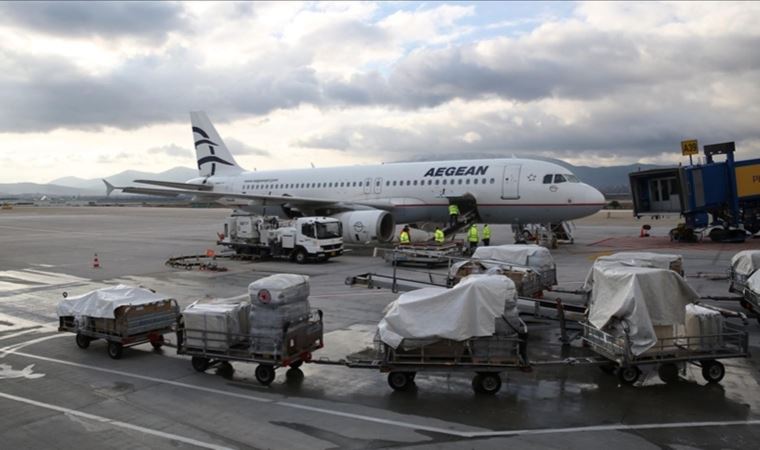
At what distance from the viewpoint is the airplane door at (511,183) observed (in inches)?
1077

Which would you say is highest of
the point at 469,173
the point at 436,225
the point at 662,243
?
the point at 469,173

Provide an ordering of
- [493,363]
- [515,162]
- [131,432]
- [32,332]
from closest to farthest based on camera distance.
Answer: [131,432], [493,363], [32,332], [515,162]

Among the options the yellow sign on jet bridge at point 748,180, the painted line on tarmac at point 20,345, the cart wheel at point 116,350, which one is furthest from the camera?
the yellow sign on jet bridge at point 748,180

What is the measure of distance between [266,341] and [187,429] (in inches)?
80.7

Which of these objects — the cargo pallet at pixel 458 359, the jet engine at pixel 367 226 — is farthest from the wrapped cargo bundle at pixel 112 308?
the jet engine at pixel 367 226

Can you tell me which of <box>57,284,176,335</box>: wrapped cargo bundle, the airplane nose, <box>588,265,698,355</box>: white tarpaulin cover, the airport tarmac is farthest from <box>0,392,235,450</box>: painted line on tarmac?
the airplane nose

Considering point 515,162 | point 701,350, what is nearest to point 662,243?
point 515,162

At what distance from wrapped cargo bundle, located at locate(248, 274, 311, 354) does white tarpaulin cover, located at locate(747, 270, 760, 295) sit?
909 centimetres

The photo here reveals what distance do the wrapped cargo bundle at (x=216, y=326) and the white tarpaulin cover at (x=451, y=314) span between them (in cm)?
261

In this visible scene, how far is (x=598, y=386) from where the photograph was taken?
885 centimetres

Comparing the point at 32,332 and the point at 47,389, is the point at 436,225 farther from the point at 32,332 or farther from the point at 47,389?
the point at 47,389

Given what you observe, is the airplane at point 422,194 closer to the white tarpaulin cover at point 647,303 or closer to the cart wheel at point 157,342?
the cart wheel at point 157,342

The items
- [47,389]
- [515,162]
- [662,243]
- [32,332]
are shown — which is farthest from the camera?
[662,243]

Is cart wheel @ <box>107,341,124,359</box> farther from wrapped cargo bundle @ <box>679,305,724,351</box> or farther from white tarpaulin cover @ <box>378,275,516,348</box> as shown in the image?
wrapped cargo bundle @ <box>679,305,724,351</box>
